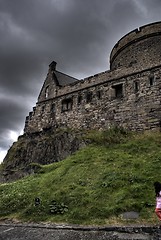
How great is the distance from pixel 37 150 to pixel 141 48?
1157 cm

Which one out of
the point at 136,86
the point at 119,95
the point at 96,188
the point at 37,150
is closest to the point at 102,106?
the point at 119,95

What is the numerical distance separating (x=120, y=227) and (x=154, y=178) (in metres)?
3.56

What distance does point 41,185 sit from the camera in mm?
12477

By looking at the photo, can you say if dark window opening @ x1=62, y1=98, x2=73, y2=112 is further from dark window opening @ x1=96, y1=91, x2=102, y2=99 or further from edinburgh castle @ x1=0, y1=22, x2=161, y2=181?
dark window opening @ x1=96, y1=91, x2=102, y2=99

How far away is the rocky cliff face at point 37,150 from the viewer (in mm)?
17781

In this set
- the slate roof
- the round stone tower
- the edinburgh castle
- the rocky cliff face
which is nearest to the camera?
the edinburgh castle

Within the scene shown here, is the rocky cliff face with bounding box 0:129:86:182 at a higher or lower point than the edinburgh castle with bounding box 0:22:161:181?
lower

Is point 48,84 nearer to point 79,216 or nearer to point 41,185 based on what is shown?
point 41,185

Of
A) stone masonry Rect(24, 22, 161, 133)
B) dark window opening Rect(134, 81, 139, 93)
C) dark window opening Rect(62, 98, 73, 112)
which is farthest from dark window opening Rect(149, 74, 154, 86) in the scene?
dark window opening Rect(62, 98, 73, 112)

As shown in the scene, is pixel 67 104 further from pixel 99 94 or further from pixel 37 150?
pixel 37 150

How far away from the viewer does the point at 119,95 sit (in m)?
19.1

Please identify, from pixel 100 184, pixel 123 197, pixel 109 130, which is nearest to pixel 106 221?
pixel 123 197

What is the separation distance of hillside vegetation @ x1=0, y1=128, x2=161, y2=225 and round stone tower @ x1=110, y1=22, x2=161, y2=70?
20.1 feet

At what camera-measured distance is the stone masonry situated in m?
17.2
